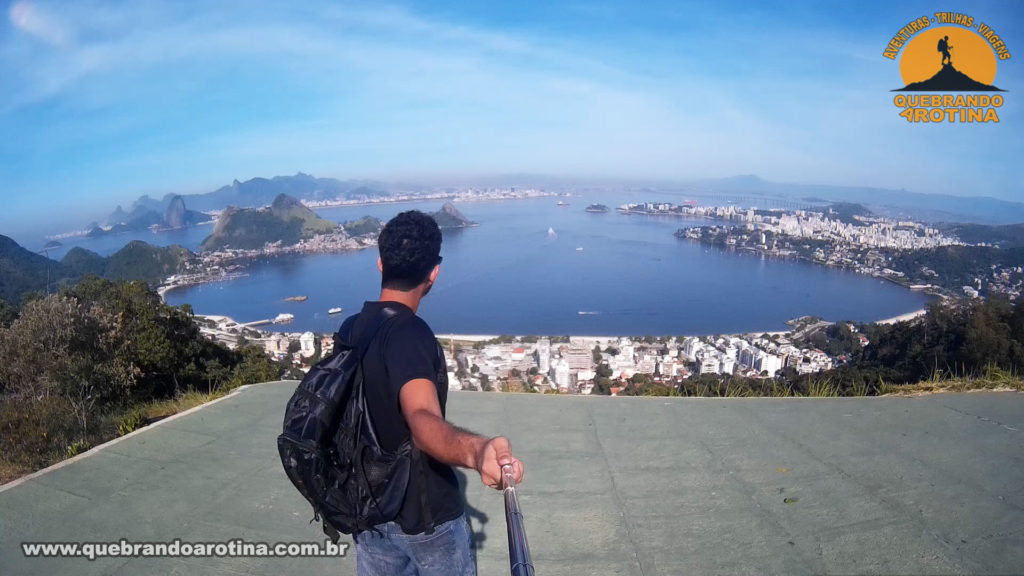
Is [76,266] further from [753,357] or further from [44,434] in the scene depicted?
[753,357]

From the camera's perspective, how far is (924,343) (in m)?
7.84

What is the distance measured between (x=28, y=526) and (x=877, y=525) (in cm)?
441

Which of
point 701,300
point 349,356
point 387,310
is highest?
point 387,310

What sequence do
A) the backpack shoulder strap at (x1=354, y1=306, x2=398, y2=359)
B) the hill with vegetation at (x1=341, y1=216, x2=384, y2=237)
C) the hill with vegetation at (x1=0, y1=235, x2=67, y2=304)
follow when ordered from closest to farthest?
the backpack shoulder strap at (x1=354, y1=306, x2=398, y2=359) → the hill with vegetation at (x1=0, y1=235, x2=67, y2=304) → the hill with vegetation at (x1=341, y1=216, x2=384, y2=237)

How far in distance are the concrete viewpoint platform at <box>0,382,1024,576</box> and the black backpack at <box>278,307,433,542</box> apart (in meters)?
1.42

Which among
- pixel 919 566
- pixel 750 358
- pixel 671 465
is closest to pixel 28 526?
pixel 671 465

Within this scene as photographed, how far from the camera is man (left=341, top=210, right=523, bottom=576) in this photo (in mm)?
1496

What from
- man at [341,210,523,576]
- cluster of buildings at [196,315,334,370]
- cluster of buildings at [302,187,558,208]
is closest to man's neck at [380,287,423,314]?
man at [341,210,523,576]

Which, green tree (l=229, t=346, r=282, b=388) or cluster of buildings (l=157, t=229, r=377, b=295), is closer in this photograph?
green tree (l=229, t=346, r=282, b=388)

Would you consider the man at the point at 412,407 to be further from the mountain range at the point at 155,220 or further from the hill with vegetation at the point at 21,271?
the mountain range at the point at 155,220

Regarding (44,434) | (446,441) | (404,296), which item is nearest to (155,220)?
(44,434)

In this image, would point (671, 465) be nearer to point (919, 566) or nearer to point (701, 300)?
point (919, 566)

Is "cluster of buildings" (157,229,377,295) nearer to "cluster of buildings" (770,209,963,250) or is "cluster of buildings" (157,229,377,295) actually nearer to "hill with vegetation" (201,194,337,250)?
"hill with vegetation" (201,194,337,250)

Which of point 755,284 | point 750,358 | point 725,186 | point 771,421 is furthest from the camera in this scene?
point 725,186
